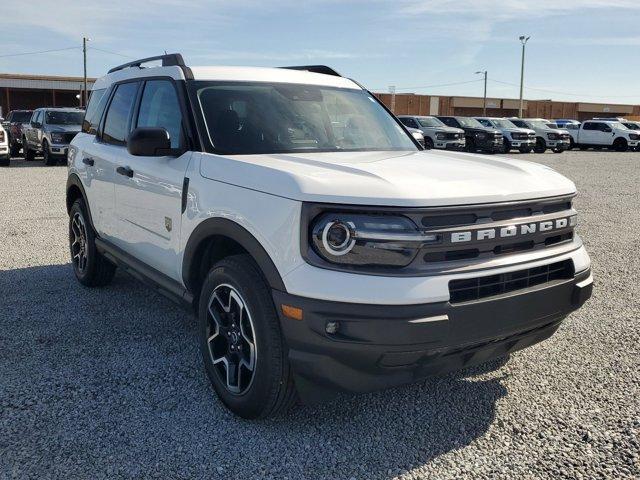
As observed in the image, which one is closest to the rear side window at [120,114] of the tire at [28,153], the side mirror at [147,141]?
the side mirror at [147,141]

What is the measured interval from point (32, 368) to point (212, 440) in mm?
1569

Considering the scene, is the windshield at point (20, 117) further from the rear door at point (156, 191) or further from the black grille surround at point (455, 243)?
the black grille surround at point (455, 243)

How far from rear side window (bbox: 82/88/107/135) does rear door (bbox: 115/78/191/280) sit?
1.00 m

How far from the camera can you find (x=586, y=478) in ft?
9.11

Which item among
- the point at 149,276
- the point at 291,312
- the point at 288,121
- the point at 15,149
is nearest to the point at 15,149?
the point at 15,149

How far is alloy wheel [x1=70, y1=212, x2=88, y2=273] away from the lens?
224 inches

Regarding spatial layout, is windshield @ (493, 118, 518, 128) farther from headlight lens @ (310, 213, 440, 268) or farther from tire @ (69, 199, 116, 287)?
headlight lens @ (310, 213, 440, 268)

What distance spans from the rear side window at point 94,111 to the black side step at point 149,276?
3.70 ft

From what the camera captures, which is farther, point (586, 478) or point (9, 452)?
point (9, 452)

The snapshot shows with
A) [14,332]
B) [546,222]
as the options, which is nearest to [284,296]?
[546,222]

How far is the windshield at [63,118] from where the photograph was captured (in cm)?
1934

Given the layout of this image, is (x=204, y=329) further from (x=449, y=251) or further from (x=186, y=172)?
(x=449, y=251)

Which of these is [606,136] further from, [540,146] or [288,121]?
[288,121]

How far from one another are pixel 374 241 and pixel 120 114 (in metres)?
3.12
